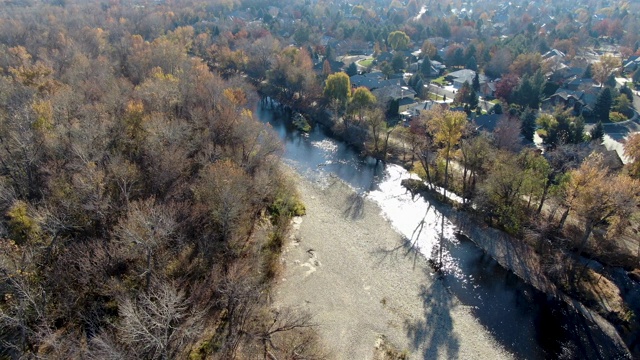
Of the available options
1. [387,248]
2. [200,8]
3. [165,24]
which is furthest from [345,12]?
[387,248]

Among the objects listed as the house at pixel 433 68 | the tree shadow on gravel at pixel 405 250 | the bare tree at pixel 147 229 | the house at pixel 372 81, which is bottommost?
the house at pixel 433 68

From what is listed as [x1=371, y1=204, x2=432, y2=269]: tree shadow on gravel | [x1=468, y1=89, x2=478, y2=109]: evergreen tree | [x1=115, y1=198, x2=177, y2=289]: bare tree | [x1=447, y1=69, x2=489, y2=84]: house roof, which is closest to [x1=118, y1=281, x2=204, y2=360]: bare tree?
[x1=115, y1=198, x2=177, y2=289]: bare tree

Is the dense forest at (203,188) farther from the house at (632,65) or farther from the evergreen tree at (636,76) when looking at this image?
the house at (632,65)

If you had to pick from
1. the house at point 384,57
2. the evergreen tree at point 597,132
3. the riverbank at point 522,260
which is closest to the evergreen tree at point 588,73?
the evergreen tree at point 597,132

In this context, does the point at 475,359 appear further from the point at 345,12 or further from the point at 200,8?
the point at 345,12

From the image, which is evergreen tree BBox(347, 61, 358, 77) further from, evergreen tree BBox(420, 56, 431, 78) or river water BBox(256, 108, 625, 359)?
river water BBox(256, 108, 625, 359)

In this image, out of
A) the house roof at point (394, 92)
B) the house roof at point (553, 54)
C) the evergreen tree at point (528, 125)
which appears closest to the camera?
the evergreen tree at point (528, 125)
